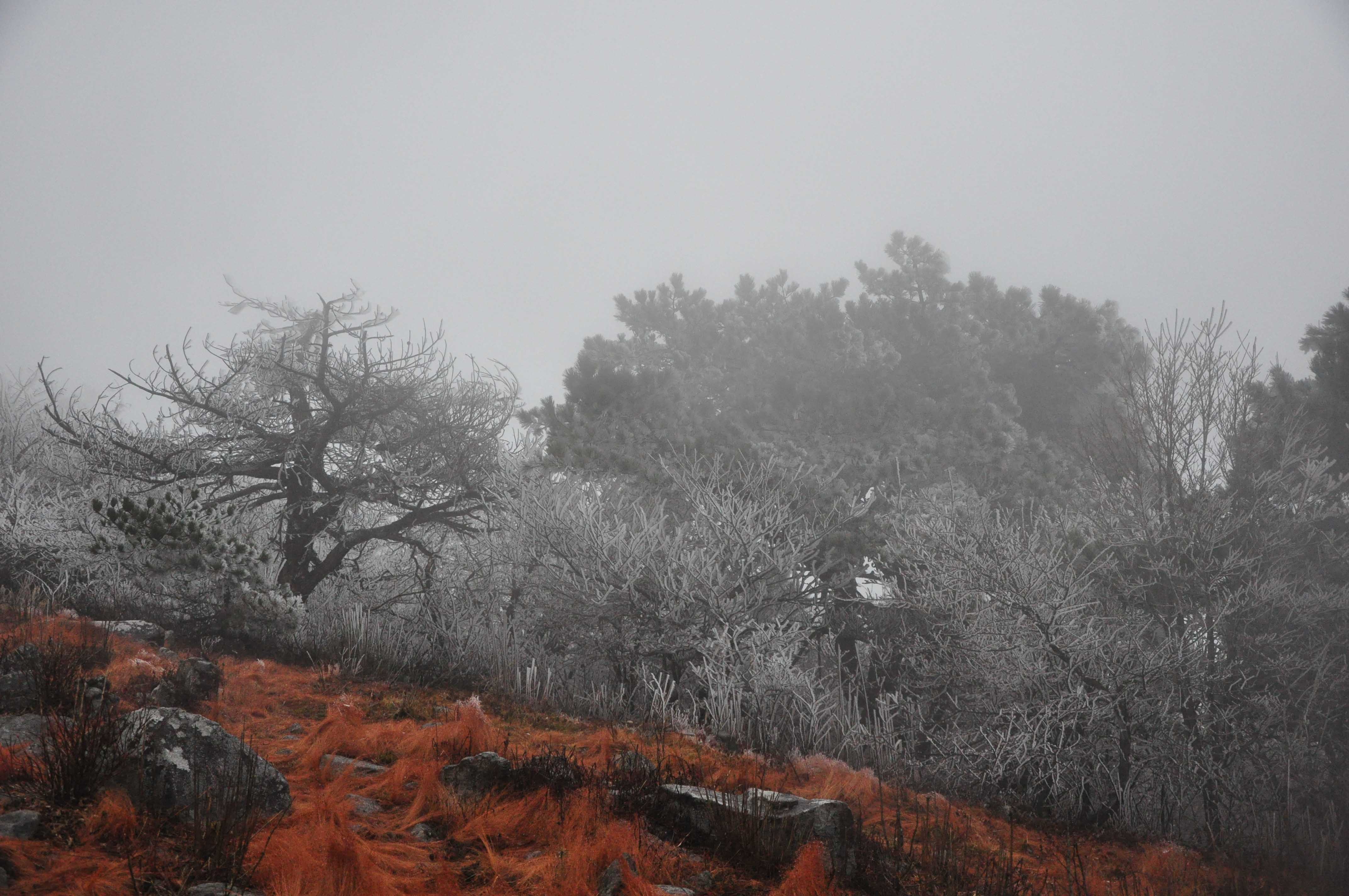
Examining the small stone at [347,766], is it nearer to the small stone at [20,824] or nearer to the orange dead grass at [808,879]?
the small stone at [20,824]

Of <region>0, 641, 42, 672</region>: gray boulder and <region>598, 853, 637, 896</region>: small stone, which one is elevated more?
<region>0, 641, 42, 672</region>: gray boulder

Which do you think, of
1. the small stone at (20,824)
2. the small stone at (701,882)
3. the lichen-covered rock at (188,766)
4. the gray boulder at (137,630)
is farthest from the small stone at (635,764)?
the gray boulder at (137,630)

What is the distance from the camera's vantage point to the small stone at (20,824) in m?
2.63

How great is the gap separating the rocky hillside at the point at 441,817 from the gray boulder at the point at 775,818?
10 mm

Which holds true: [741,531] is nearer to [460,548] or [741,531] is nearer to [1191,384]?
[1191,384]

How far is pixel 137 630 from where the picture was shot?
823 cm

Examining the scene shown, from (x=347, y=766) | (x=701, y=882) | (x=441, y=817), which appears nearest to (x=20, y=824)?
(x=441, y=817)

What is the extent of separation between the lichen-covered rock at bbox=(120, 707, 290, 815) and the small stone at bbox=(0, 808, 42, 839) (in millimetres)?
327

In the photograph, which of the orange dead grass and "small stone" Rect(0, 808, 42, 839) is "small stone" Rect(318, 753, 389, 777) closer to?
"small stone" Rect(0, 808, 42, 839)

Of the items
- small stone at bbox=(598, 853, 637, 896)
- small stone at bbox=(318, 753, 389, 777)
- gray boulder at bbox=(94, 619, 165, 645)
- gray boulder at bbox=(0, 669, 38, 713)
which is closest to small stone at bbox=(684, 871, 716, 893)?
small stone at bbox=(598, 853, 637, 896)

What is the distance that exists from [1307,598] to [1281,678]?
2.93ft

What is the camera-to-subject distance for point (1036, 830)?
5422 mm

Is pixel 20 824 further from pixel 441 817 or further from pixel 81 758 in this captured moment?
pixel 441 817

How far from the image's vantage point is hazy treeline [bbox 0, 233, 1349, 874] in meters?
6.53
